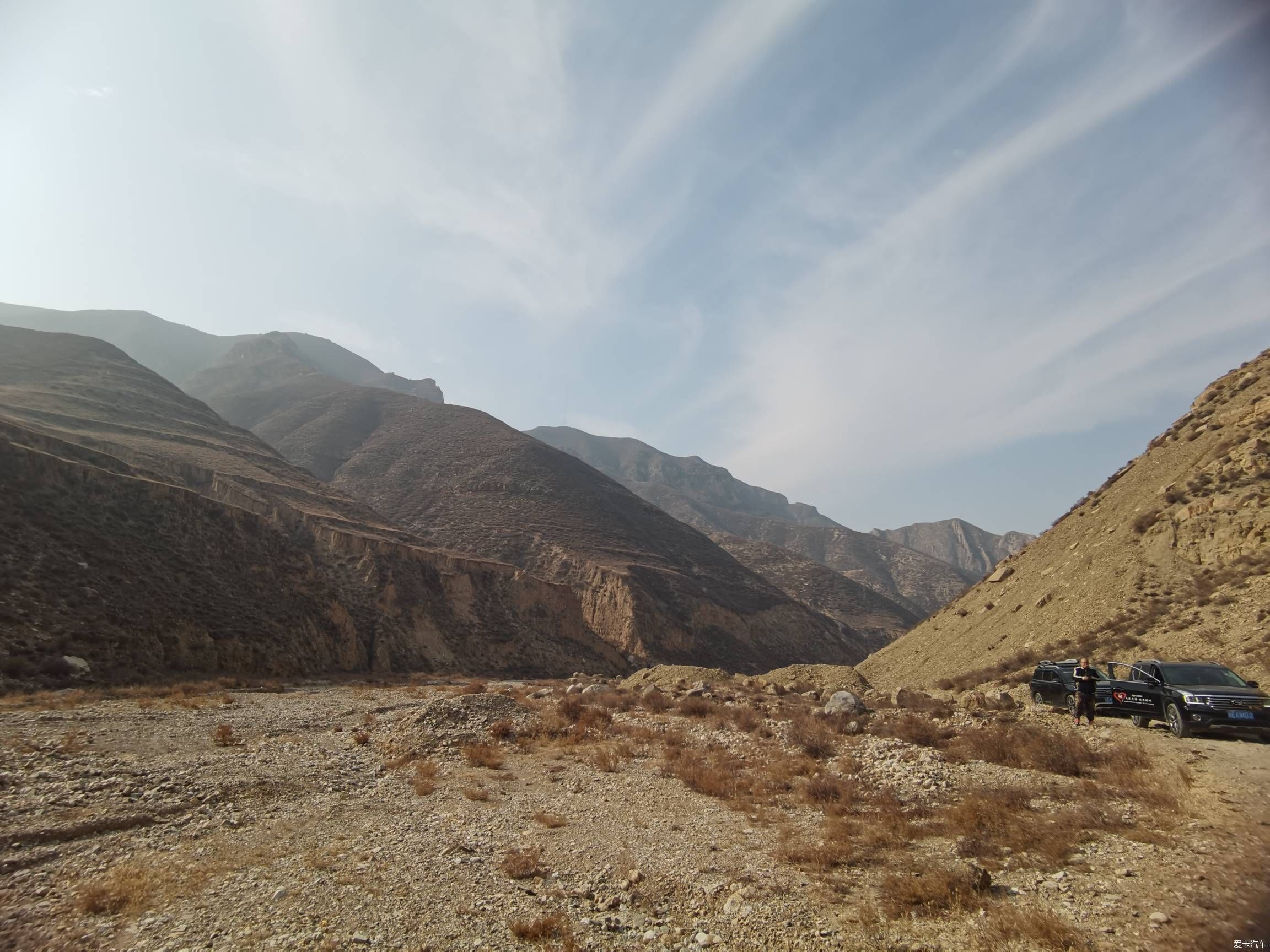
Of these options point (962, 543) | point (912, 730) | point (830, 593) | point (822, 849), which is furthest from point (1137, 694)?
point (962, 543)

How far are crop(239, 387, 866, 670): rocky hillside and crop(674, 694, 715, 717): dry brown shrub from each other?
3461cm

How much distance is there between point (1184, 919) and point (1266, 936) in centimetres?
66

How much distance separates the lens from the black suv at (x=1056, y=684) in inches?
587

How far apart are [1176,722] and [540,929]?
42.2 feet

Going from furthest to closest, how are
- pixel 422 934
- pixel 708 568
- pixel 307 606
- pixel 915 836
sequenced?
pixel 708 568 < pixel 307 606 < pixel 915 836 < pixel 422 934

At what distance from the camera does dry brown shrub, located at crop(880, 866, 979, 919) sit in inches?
230

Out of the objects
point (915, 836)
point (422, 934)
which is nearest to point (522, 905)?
point (422, 934)

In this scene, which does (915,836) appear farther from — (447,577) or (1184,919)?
(447,577)

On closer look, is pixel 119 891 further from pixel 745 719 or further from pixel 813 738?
pixel 745 719

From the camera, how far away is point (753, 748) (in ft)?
46.4

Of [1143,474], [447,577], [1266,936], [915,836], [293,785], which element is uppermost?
[1143,474]

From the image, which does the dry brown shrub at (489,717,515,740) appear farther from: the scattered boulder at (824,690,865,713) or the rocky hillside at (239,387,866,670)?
the rocky hillside at (239,387,866,670)

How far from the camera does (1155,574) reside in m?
19.8

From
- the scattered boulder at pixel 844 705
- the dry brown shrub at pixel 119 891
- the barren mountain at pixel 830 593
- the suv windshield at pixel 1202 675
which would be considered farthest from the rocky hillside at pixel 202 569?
the barren mountain at pixel 830 593
